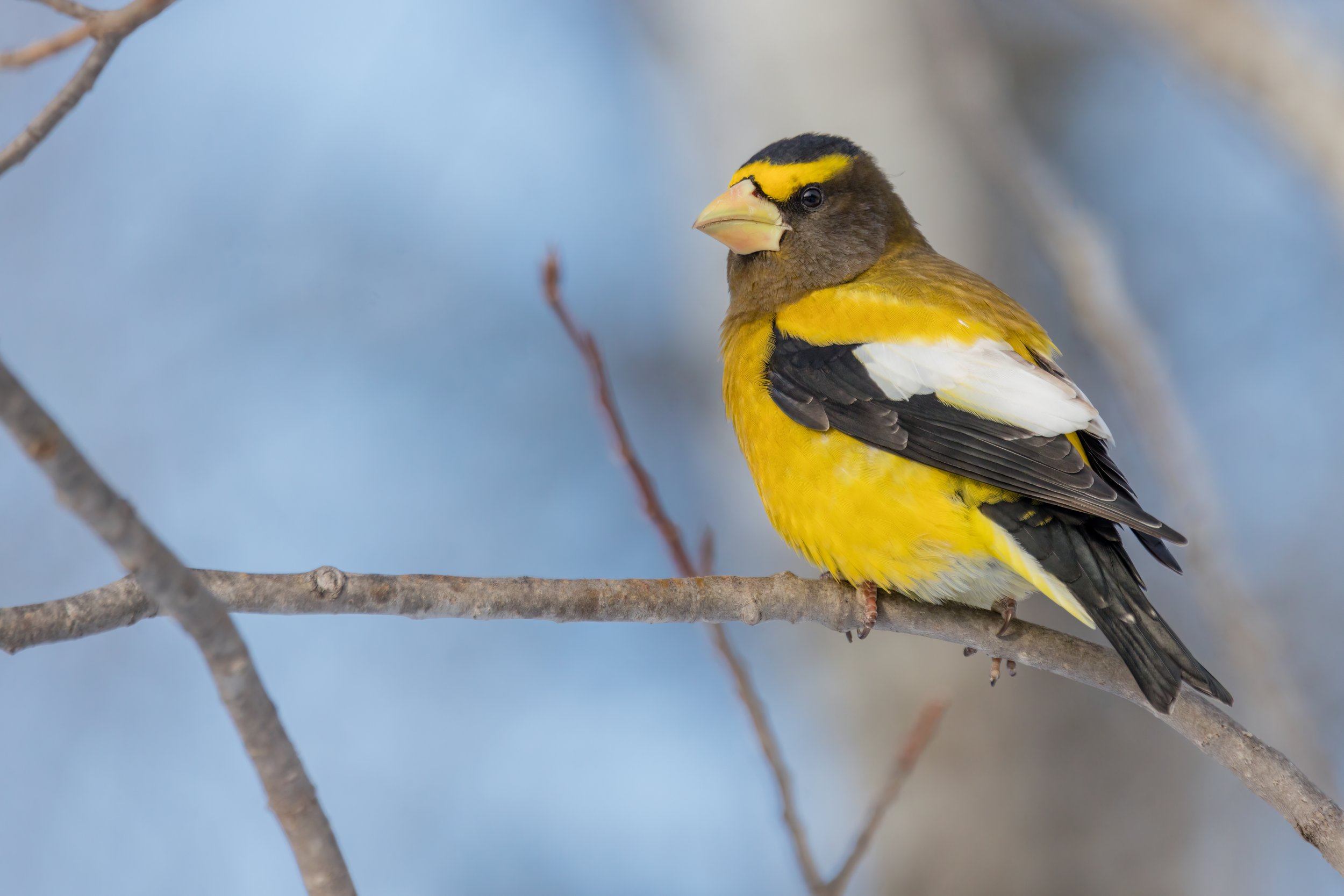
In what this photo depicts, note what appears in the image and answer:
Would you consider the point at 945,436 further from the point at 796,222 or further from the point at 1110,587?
the point at 796,222

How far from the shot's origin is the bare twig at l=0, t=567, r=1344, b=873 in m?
1.68

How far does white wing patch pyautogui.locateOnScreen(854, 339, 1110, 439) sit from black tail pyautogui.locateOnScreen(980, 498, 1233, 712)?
0.65 feet

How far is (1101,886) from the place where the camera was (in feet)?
13.7

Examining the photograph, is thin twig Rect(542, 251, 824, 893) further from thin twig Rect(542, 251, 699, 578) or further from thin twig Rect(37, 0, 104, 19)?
thin twig Rect(37, 0, 104, 19)

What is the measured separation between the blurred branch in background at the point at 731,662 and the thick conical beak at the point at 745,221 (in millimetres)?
780

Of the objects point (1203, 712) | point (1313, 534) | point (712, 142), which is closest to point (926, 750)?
point (1203, 712)

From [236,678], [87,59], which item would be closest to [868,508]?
[236,678]

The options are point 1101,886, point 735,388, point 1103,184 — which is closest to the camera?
point 735,388

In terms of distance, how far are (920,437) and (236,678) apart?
1.70 meters

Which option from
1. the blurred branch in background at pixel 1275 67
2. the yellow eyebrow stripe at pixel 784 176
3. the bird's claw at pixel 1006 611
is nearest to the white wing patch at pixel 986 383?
the bird's claw at pixel 1006 611

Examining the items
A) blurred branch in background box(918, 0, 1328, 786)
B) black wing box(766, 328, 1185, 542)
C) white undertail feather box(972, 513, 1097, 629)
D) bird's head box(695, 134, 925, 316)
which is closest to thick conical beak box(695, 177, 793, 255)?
bird's head box(695, 134, 925, 316)

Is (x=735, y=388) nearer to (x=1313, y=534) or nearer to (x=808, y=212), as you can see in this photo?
(x=808, y=212)

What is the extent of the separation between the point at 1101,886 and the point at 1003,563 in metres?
2.20

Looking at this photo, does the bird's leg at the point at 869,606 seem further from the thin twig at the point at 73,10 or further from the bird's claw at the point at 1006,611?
the thin twig at the point at 73,10
